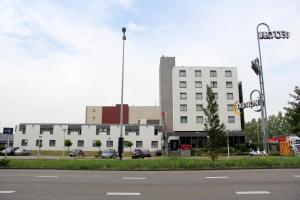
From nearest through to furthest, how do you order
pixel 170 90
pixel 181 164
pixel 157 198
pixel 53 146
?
pixel 157 198
pixel 181 164
pixel 53 146
pixel 170 90

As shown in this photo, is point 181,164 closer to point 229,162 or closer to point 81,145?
point 229,162

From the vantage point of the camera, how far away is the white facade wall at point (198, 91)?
2702 inches

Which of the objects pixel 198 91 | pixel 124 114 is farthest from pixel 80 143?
pixel 124 114

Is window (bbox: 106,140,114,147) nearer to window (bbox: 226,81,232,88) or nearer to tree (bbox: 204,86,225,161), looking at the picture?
window (bbox: 226,81,232,88)

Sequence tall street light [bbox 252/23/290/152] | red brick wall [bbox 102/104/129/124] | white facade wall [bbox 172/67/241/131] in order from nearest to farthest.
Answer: tall street light [bbox 252/23/290/152]
white facade wall [bbox 172/67/241/131]
red brick wall [bbox 102/104/129/124]

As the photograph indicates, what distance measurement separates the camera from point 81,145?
66.9m

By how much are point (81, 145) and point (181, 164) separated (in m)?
50.2

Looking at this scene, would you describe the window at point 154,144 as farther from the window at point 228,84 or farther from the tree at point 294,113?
the tree at point 294,113

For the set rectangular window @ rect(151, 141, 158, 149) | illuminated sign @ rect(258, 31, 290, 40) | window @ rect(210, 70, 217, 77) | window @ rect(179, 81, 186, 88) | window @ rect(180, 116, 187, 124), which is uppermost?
window @ rect(210, 70, 217, 77)

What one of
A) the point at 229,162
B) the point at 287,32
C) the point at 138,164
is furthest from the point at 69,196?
the point at 287,32

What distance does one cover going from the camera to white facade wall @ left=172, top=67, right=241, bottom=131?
68.6 m

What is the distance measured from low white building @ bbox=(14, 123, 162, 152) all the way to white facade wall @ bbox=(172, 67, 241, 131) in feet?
20.6

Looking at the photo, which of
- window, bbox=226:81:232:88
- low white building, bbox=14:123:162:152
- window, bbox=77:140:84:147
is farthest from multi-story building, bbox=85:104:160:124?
window, bbox=226:81:232:88

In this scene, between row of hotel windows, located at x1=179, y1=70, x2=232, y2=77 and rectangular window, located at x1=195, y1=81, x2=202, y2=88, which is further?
row of hotel windows, located at x1=179, y1=70, x2=232, y2=77
